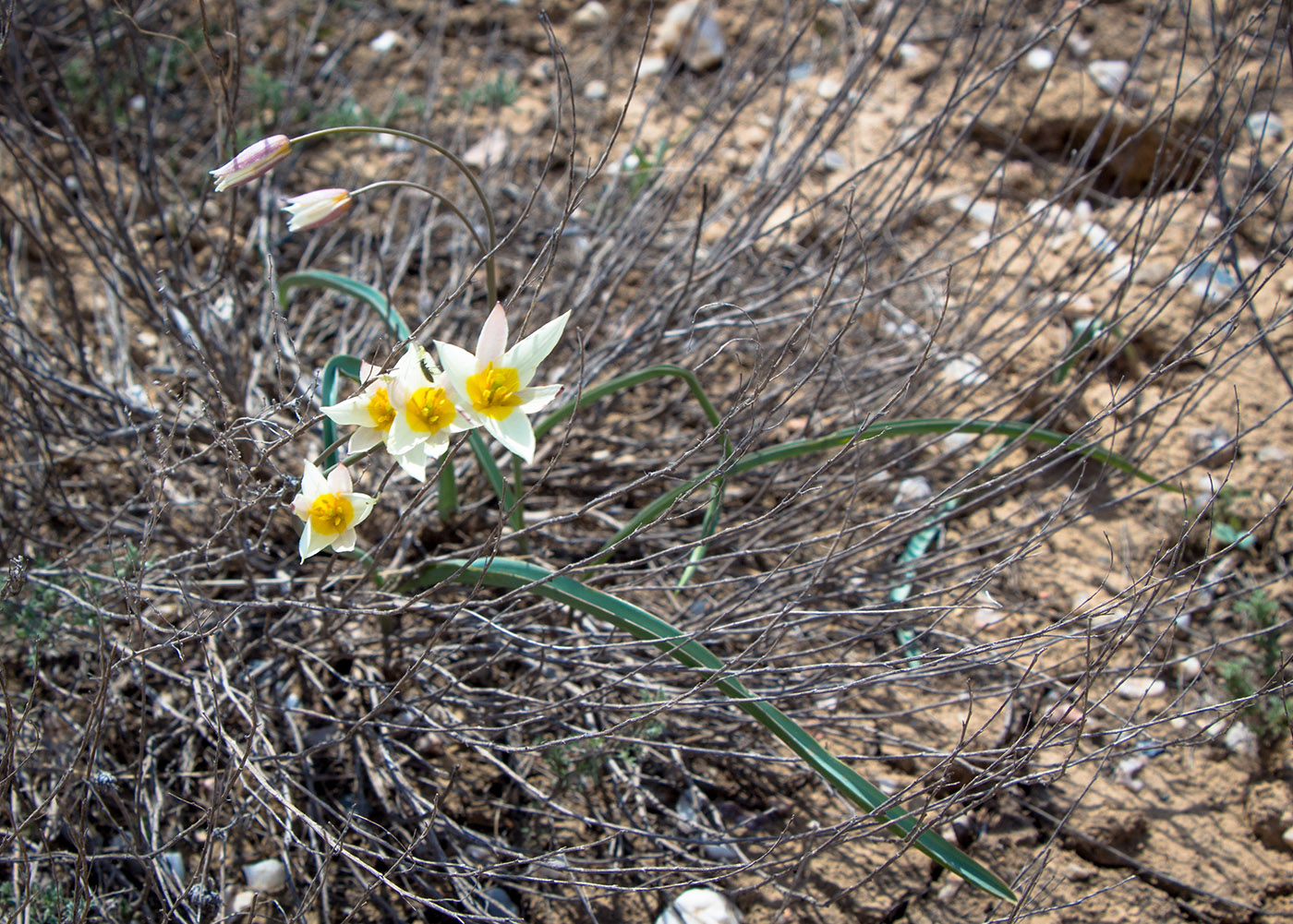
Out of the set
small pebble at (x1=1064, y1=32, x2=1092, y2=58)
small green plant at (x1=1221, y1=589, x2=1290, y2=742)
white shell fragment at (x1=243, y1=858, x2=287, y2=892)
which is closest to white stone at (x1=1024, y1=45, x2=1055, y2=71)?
small pebble at (x1=1064, y1=32, x2=1092, y2=58)

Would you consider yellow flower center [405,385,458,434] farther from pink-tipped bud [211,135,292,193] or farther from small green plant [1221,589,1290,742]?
small green plant [1221,589,1290,742]

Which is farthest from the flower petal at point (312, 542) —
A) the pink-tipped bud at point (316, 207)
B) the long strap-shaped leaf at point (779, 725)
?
the pink-tipped bud at point (316, 207)

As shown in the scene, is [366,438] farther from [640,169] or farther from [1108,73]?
Answer: [1108,73]

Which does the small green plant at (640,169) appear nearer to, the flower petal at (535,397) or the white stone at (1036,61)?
the flower petal at (535,397)

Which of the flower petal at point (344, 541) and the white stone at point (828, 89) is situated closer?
the flower petal at point (344, 541)

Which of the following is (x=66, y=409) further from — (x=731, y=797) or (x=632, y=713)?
(x=731, y=797)

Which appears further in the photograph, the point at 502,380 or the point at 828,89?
the point at 828,89

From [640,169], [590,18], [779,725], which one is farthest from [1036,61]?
[779,725]
